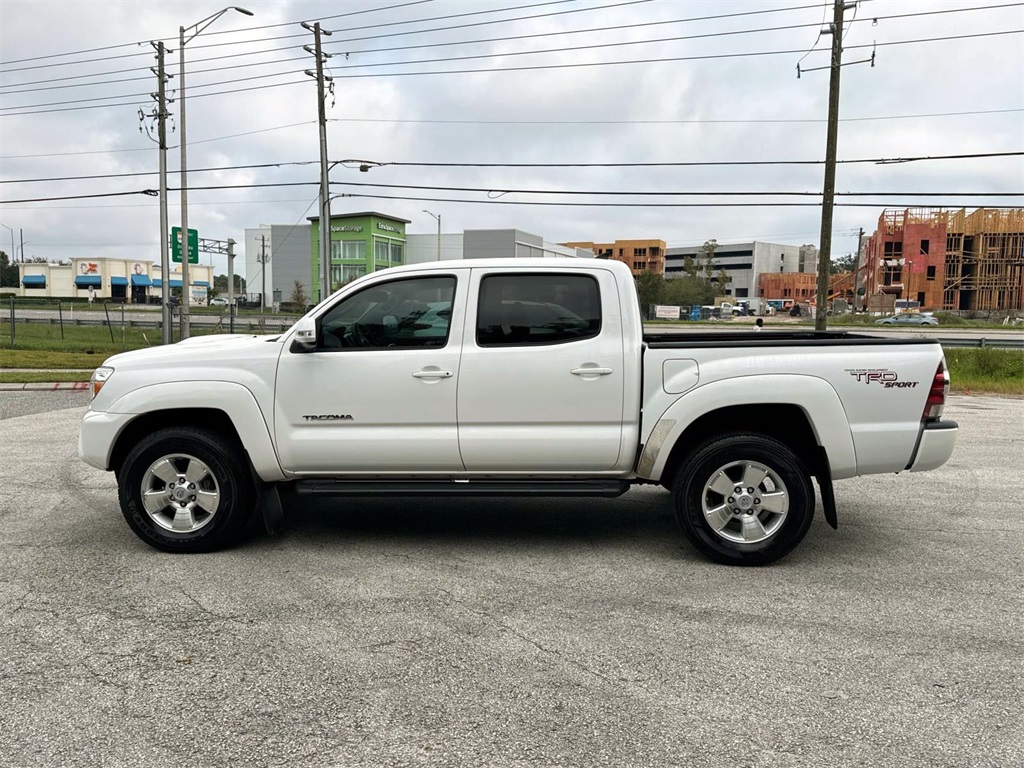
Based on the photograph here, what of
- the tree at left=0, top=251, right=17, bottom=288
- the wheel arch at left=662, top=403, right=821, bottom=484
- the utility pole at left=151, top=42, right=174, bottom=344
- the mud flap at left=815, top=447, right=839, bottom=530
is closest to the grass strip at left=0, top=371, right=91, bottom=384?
the utility pole at left=151, top=42, right=174, bottom=344

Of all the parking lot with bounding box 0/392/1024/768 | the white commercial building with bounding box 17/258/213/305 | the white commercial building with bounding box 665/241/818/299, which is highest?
the white commercial building with bounding box 665/241/818/299

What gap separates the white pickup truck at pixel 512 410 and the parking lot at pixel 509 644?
433 millimetres

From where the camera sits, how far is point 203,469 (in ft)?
17.1

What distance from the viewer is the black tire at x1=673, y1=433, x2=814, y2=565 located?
4891mm

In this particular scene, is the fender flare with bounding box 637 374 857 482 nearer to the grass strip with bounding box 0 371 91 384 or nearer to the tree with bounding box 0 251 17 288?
the grass strip with bounding box 0 371 91 384

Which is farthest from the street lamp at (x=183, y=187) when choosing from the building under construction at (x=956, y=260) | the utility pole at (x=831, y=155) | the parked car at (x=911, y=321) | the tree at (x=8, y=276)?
the tree at (x=8, y=276)

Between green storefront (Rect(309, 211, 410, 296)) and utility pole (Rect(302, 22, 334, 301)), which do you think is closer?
utility pole (Rect(302, 22, 334, 301))

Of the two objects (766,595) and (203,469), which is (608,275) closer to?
(766,595)

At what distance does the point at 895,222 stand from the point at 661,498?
3350 inches

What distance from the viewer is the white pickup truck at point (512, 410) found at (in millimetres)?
4906

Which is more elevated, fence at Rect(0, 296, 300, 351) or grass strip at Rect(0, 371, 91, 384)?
fence at Rect(0, 296, 300, 351)

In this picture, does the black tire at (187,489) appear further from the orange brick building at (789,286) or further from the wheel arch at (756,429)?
the orange brick building at (789,286)

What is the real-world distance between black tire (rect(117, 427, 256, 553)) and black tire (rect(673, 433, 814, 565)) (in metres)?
2.86

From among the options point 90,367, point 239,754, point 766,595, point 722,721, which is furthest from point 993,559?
point 90,367
